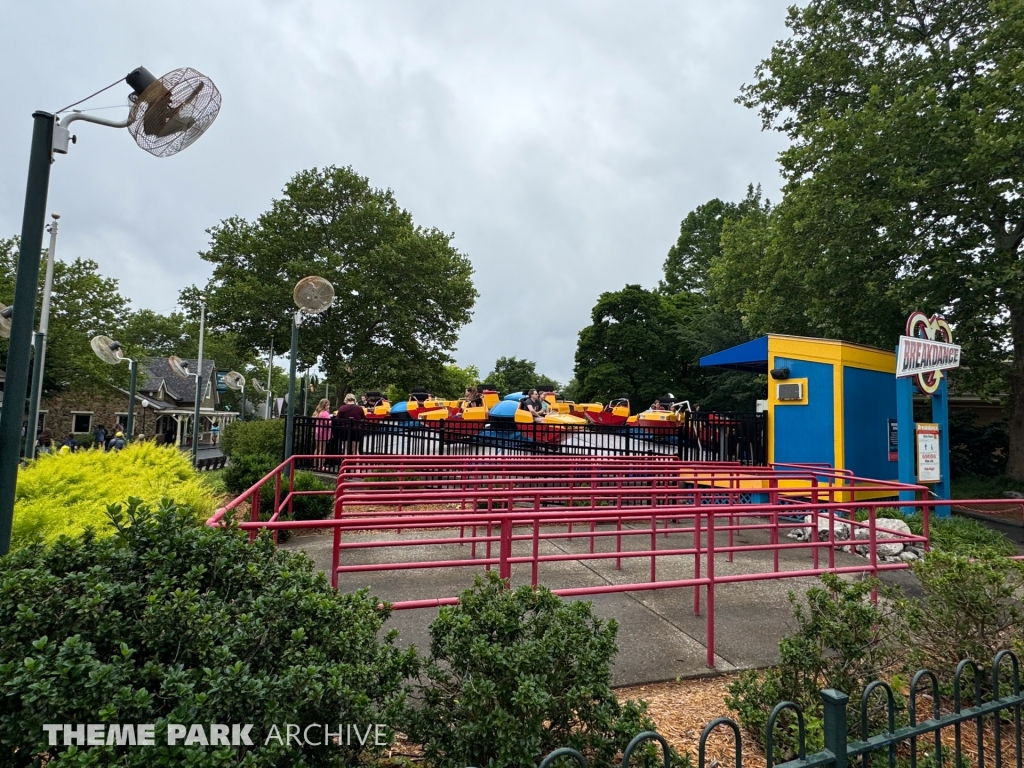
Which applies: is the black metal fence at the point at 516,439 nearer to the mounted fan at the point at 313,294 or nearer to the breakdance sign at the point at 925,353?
the breakdance sign at the point at 925,353

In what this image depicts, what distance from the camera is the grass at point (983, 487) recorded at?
1335cm

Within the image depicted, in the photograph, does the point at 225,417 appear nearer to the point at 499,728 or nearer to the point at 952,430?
the point at 952,430

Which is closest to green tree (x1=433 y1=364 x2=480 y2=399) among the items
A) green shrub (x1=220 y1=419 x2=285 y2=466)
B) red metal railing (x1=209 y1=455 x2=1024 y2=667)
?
green shrub (x1=220 y1=419 x2=285 y2=466)

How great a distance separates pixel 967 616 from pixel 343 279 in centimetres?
2469

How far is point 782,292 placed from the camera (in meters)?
16.1

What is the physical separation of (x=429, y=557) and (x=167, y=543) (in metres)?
4.48

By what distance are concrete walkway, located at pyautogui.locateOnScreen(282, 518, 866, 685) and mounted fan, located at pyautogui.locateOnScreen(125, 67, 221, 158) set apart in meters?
3.90

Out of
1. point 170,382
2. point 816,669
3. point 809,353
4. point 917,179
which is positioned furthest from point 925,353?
point 170,382

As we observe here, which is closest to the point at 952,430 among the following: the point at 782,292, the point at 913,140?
the point at 782,292

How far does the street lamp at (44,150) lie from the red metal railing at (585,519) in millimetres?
1361

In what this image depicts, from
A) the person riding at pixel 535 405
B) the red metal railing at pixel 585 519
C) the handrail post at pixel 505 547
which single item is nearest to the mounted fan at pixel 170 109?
the red metal railing at pixel 585 519

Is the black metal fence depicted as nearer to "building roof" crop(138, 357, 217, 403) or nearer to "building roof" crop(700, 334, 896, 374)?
"building roof" crop(700, 334, 896, 374)

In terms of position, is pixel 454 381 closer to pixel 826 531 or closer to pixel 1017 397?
pixel 1017 397

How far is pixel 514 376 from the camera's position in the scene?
67.9 m
